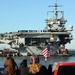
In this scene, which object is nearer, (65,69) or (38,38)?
(65,69)

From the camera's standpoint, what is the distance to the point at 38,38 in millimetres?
107938

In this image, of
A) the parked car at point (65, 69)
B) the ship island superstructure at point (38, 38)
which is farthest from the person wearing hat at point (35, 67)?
the ship island superstructure at point (38, 38)

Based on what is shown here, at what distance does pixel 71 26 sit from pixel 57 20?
9.06 m

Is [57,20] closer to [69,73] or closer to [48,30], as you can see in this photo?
[48,30]

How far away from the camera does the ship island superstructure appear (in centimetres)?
10744

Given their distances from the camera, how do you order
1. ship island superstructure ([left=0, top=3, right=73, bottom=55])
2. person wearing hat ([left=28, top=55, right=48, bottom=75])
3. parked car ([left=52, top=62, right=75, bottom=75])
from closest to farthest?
parked car ([left=52, top=62, right=75, bottom=75]), person wearing hat ([left=28, top=55, right=48, bottom=75]), ship island superstructure ([left=0, top=3, right=73, bottom=55])

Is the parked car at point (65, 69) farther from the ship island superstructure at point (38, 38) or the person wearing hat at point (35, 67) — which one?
the ship island superstructure at point (38, 38)

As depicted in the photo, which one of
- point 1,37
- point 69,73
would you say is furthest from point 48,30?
point 69,73

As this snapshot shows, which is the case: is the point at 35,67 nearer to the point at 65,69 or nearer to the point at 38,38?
the point at 65,69

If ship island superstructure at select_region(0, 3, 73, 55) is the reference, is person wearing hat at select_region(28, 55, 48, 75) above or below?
above

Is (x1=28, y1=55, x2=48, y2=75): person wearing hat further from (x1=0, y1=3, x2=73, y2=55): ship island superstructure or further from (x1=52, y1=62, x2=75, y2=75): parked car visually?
(x1=0, y1=3, x2=73, y2=55): ship island superstructure

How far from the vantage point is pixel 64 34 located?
359 feet

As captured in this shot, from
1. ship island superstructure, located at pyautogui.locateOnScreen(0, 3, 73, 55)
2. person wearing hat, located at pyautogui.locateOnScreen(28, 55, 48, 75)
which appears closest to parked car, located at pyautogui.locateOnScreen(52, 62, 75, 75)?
person wearing hat, located at pyautogui.locateOnScreen(28, 55, 48, 75)

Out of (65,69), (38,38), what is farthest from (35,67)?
(38,38)
